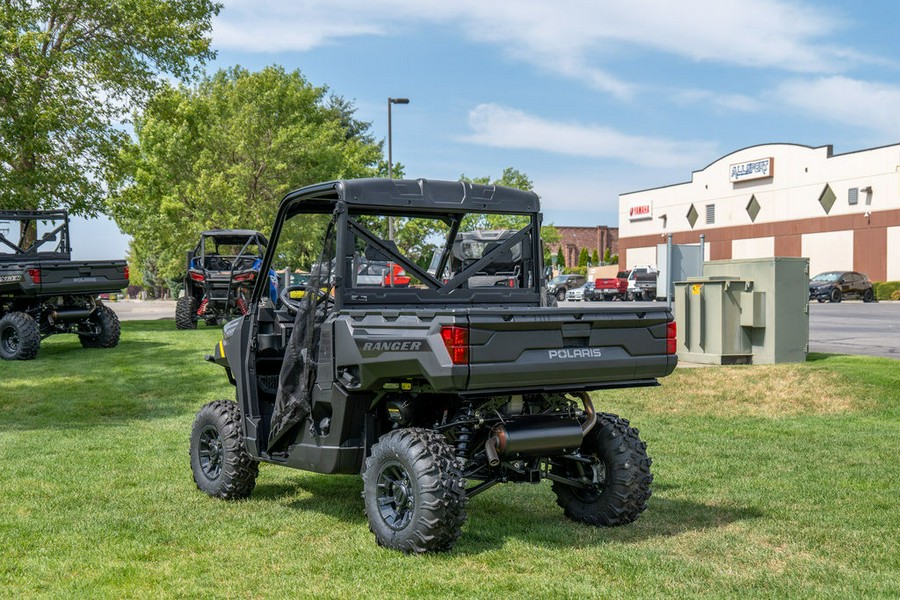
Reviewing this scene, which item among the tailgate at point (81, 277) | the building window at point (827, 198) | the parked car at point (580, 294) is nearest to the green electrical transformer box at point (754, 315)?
the tailgate at point (81, 277)

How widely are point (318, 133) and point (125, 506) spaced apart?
125ft

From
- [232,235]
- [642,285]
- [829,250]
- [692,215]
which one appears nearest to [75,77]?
[232,235]

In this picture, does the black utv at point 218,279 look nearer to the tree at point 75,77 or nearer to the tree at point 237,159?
the tree at point 75,77

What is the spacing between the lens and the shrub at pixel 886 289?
47188mm

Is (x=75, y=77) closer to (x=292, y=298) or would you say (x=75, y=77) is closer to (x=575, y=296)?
(x=292, y=298)

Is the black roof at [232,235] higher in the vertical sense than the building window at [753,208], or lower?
lower

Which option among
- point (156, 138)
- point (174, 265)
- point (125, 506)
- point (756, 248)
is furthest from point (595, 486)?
point (756, 248)

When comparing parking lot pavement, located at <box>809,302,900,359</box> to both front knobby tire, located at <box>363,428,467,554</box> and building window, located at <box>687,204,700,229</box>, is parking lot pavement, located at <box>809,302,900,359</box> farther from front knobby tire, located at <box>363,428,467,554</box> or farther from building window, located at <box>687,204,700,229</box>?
building window, located at <box>687,204,700,229</box>

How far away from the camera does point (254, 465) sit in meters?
7.19

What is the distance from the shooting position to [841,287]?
4503cm

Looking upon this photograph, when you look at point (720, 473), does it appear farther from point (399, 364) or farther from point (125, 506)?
point (125, 506)

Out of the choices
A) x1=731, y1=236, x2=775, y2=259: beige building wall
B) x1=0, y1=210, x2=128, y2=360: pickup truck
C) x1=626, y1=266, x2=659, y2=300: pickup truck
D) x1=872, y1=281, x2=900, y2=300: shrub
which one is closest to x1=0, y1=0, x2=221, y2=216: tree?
x1=0, y1=210, x2=128, y2=360: pickup truck

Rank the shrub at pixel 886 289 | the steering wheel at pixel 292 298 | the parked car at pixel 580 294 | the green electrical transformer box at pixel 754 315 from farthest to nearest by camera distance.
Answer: the parked car at pixel 580 294, the shrub at pixel 886 289, the green electrical transformer box at pixel 754 315, the steering wheel at pixel 292 298

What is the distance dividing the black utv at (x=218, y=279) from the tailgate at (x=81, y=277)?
3.91m
